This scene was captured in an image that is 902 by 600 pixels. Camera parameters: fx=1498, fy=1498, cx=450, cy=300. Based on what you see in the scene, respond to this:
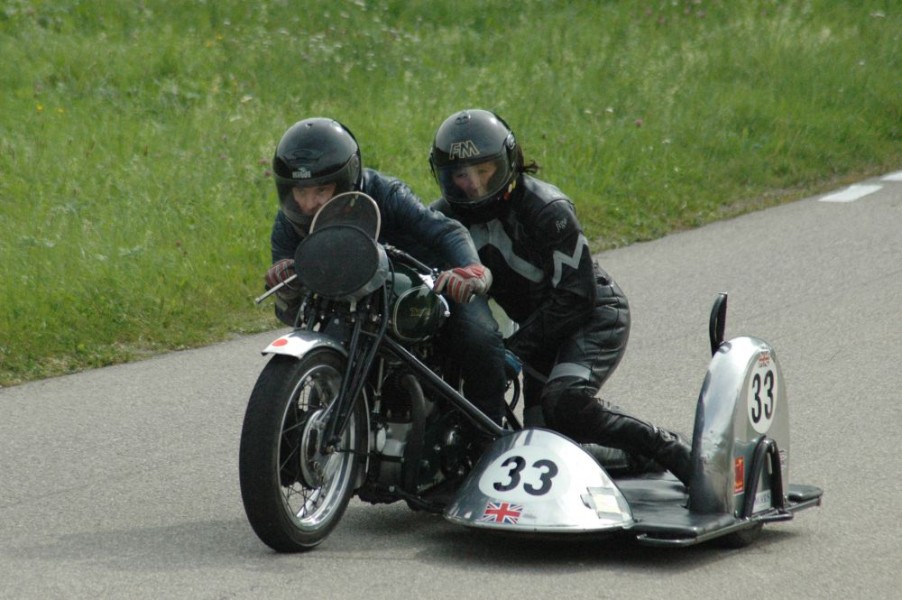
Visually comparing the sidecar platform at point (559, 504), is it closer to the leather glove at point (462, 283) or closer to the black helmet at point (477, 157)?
the leather glove at point (462, 283)

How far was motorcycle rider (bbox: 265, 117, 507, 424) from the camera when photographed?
17.5ft

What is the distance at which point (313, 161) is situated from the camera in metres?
5.33

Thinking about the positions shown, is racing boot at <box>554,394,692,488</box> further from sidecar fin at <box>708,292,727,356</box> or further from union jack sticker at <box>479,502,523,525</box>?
union jack sticker at <box>479,502,523,525</box>

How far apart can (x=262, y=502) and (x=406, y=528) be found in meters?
0.89

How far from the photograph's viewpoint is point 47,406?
7.74 m

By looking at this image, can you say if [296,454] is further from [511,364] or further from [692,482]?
[692,482]

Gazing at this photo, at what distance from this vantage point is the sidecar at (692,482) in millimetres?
4969

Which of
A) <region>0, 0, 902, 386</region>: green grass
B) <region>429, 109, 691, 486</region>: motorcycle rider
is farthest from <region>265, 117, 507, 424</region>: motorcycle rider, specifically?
<region>0, 0, 902, 386</region>: green grass

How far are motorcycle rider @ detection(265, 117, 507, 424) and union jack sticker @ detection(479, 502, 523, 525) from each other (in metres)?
0.57

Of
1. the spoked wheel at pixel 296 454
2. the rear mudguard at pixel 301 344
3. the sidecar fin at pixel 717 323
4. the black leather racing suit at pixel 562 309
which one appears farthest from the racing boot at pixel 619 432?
the rear mudguard at pixel 301 344

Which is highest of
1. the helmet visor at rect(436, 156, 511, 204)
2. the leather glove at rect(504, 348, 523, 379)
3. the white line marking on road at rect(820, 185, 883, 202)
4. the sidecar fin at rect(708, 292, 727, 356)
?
the helmet visor at rect(436, 156, 511, 204)

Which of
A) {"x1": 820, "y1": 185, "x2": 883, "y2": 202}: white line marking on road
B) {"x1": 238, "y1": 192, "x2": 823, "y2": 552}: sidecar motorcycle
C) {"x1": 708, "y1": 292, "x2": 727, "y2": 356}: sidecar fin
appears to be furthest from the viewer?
{"x1": 820, "y1": 185, "x2": 883, "y2": 202}: white line marking on road

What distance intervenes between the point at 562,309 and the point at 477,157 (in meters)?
0.66

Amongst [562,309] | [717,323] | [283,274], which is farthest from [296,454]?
[717,323]
